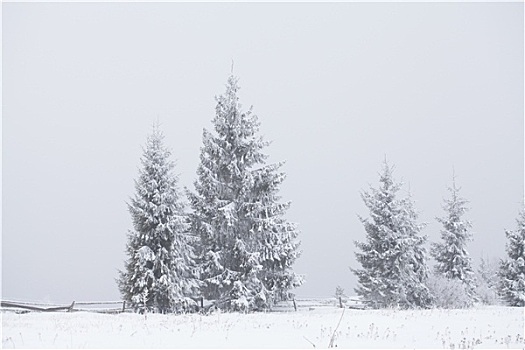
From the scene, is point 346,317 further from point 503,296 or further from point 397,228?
point 503,296

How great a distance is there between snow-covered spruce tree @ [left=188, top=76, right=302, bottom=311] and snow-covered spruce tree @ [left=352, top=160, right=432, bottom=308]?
34.0 feet

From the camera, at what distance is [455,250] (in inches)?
1650

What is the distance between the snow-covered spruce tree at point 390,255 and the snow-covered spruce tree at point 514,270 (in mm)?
9396

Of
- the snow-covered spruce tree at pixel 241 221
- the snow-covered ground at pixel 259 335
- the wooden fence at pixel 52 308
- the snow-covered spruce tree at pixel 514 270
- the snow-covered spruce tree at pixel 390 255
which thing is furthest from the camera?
the snow-covered spruce tree at pixel 514 270

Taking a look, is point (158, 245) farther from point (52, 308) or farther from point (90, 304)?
point (90, 304)

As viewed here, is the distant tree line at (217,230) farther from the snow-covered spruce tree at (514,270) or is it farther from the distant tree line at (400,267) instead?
the snow-covered spruce tree at (514,270)

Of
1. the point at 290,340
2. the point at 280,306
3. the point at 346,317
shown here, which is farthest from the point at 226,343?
the point at 280,306

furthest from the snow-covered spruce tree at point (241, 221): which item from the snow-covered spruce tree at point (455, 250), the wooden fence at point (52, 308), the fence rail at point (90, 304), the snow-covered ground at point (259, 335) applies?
the snow-covered spruce tree at point (455, 250)

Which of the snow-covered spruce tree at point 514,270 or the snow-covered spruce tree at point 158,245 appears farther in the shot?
the snow-covered spruce tree at point 514,270

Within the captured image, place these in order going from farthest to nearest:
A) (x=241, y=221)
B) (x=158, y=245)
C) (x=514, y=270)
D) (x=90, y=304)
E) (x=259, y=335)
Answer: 1. (x=514, y=270)
2. (x=90, y=304)
3. (x=241, y=221)
4. (x=158, y=245)
5. (x=259, y=335)

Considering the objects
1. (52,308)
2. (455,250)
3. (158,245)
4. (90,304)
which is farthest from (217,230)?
(455,250)

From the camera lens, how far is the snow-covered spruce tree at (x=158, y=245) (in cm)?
2572

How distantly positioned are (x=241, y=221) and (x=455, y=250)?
929 inches

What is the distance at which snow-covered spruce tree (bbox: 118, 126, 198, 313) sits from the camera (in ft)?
84.4
